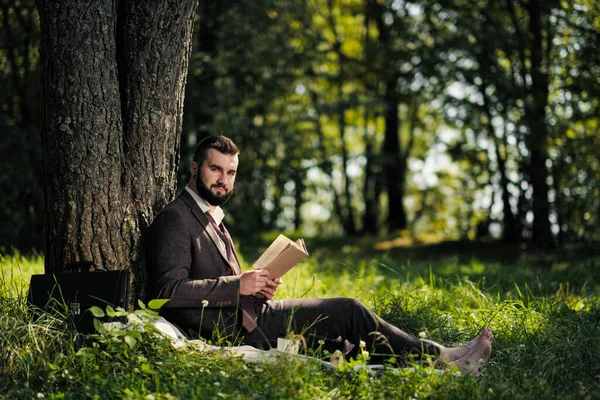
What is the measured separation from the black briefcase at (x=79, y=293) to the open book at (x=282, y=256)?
95 centimetres

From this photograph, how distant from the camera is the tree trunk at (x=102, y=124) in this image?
4.72 meters

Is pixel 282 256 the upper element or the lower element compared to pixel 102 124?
lower

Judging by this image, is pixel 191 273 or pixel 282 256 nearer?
pixel 282 256

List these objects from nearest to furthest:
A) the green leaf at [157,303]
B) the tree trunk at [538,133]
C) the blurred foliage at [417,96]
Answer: the green leaf at [157,303], the blurred foliage at [417,96], the tree trunk at [538,133]

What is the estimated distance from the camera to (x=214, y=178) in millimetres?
4781

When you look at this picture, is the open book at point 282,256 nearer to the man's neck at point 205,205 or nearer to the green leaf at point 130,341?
the man's neck at point 205,205

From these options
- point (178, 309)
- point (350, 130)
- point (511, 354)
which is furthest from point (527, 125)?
point (350, 130)

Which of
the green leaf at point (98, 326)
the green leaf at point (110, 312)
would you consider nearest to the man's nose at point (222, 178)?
the green leaf at point (110, 312)

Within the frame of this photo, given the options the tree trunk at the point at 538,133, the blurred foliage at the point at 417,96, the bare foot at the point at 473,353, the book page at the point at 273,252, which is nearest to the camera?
the bare foot at the point at 473,353

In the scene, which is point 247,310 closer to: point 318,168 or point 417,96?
point 318,168

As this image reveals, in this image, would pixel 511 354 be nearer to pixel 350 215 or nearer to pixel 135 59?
pixel 135 59

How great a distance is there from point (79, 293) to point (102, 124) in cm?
122

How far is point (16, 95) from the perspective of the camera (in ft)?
39.5

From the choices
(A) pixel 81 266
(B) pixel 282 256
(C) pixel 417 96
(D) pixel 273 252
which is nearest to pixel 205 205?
(D) pixel 273 252
